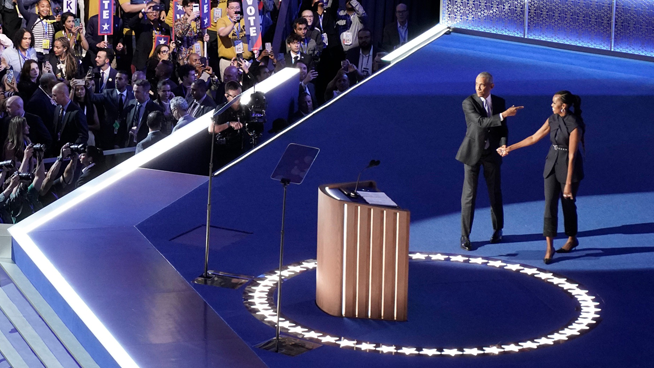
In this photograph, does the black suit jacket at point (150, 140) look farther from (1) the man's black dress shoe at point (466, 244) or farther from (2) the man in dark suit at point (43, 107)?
(1) the man's black dress shoe at point (466, 244)

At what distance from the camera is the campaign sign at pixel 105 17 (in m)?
13.4

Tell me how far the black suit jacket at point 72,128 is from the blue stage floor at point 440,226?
174 centimetres

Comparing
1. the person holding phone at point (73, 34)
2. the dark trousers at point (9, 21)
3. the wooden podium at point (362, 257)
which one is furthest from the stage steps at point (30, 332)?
the dark trousers at point (9, 21)

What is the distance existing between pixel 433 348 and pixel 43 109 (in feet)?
21.6

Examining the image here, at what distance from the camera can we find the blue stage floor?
6234 millimetres

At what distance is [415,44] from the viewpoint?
1392 centimetres

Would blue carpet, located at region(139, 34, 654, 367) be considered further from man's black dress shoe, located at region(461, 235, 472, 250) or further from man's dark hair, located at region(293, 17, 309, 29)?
man's dark hair, located at region(293, 17, 309, 29)

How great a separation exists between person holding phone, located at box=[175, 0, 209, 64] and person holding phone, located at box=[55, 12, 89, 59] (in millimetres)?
1313

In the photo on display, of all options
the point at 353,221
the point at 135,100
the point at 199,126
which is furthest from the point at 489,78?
the point at 135,100

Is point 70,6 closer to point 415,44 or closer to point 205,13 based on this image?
point 205,13

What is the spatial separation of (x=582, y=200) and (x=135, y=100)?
17.7 feet

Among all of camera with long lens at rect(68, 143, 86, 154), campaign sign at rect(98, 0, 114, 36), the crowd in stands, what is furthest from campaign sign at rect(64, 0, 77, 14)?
camera with long lens at rect(68, 143, 86, 154)

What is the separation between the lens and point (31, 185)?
9320 millimetres

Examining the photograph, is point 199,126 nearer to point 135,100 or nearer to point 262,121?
point 262,121
